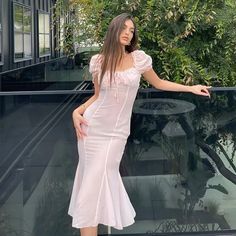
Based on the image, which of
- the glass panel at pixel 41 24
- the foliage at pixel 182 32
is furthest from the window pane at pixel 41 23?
the foliage at pixel 182 32

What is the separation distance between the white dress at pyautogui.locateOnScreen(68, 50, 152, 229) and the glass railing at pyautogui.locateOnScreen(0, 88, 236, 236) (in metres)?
0.54

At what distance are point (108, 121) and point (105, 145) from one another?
156mm

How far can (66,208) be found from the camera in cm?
373

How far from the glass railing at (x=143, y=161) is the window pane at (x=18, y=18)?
982cm

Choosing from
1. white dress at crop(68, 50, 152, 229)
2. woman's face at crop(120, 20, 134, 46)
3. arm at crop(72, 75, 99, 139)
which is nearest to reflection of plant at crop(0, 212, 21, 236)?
white dress at crop(68, 50, 152, 229)

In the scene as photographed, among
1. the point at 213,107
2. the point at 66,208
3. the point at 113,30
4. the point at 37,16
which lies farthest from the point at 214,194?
the point at 37,16

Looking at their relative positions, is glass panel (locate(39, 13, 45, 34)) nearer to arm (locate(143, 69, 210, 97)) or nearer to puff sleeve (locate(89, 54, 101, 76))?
arm (locate(143, 69, 210, 97))

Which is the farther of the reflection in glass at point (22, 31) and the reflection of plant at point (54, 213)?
the reflection in glass at point (22, 31)

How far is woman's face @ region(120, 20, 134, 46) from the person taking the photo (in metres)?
2.93

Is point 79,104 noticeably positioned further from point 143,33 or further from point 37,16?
point 37,16

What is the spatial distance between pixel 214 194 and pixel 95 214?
123 cm

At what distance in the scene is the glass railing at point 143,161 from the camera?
3594 mm

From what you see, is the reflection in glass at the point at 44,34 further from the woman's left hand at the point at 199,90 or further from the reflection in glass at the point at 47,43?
the woman's left hand at the point at 199,90

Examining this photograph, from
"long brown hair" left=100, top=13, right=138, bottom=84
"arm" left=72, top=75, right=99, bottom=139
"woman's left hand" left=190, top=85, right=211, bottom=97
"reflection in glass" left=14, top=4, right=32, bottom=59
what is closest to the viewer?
"long brown hair" left=100, top=13, right=138, bottom=84
